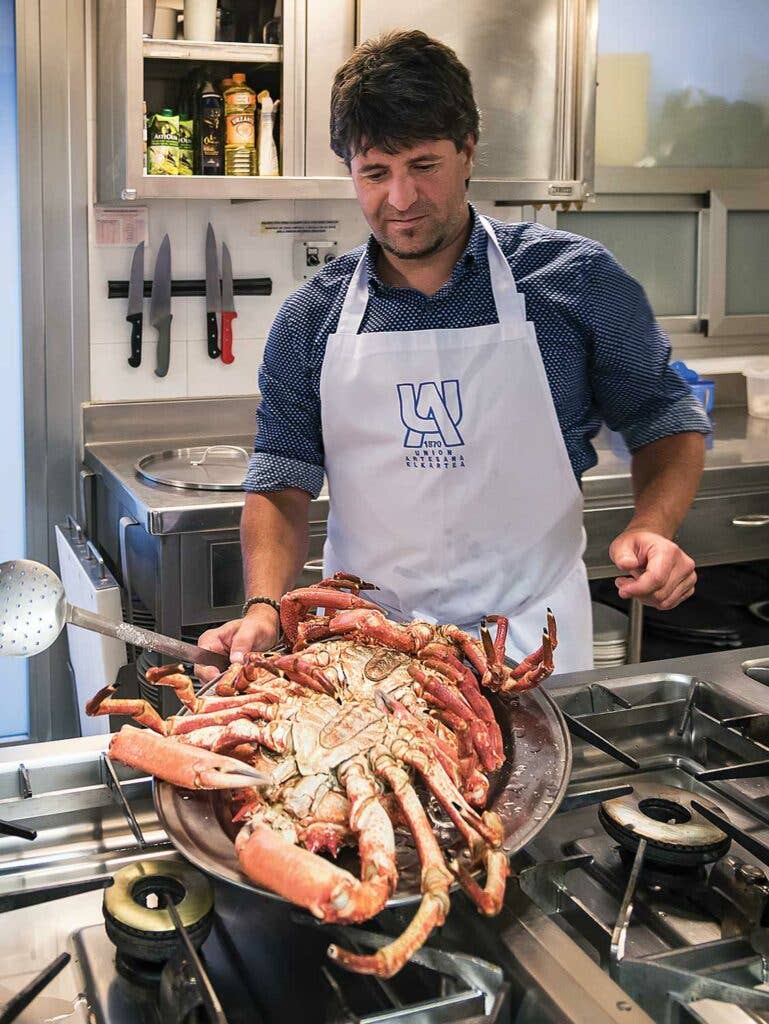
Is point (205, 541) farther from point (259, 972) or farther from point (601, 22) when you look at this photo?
point (601, 22)

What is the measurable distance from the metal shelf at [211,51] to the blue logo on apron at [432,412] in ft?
5.36

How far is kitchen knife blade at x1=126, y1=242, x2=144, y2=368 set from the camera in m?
3.69

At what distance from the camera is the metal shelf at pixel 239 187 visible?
131 inches

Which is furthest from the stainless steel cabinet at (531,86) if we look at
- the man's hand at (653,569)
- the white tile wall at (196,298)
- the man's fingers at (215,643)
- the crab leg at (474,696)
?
the crab leg at (474,696)

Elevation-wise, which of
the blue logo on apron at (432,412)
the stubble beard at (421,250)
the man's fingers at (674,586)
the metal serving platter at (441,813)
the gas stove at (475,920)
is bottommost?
the gas stove at (475,920)

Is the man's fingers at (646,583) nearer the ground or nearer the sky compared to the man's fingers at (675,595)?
nearer the sky

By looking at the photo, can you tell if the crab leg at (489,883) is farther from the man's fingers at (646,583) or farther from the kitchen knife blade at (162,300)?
the kitchen knife blade at (162,300)

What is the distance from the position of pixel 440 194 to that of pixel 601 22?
8.33 feet

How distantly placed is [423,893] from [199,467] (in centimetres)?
259

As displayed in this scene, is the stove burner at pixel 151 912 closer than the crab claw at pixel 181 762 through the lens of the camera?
Yes

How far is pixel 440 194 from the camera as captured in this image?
6.69ft

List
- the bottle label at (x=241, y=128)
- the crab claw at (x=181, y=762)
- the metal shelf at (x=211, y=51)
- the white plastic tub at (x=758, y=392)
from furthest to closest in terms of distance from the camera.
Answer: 1. the white plastic tub at (x=758, y=392)
2. the bottle label at (x=241, y=128)
3. the metal shelf at (x=211, y=51)
4. the crab claw at (x=181, y=762)

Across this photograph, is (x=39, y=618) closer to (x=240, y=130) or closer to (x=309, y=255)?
(x=240, y=130)

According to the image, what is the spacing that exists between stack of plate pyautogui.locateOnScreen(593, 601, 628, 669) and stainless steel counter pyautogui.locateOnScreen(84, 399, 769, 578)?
177 millimetres
